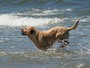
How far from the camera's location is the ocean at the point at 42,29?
391 inches

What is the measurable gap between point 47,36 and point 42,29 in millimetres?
5337

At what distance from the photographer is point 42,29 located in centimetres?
1664

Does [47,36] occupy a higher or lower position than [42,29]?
higher

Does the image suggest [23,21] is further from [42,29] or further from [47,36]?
[47,36]

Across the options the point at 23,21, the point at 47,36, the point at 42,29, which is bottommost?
the point at 23,21

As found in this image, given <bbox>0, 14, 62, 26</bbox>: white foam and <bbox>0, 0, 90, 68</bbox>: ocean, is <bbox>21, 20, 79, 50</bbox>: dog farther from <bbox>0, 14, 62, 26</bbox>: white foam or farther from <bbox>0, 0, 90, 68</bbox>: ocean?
<bbox>0, 14, 62, 26</bbox>: white foam

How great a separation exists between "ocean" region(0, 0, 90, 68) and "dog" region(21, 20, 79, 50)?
0.71 feet

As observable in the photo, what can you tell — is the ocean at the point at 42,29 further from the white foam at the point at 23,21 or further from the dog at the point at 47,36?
the dog at the point at 47,36

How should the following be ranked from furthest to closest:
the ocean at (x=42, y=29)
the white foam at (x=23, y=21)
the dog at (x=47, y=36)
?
the white foam at (x=23, y=21)
the dog at (x=47, y=36)
the ocean at (x=42, y=29)

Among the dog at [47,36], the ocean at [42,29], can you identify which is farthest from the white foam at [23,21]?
the dog at [47,36]

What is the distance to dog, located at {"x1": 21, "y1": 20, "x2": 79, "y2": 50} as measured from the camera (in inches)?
440

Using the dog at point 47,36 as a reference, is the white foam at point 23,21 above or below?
below

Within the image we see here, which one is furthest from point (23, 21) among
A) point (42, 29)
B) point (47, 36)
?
point (47, 36)

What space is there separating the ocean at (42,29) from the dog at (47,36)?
21 cm
